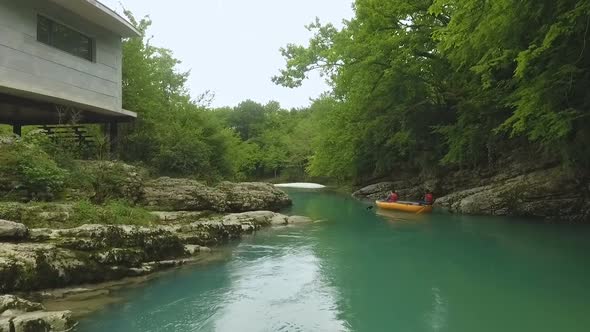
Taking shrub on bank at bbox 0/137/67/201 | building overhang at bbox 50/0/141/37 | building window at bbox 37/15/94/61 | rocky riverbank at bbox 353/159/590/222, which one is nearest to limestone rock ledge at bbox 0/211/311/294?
shrub on bank at bbox 0/137/67/201

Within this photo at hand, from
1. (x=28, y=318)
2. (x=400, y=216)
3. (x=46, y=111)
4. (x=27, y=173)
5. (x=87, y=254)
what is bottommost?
(x=28, y=318)

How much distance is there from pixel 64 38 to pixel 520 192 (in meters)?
18.9

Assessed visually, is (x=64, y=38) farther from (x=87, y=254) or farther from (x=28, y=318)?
(x=28, y=318)

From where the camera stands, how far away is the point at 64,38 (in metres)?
13.0

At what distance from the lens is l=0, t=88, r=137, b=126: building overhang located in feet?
40.1

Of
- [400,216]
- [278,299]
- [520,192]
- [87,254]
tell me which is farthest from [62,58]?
[520,192]

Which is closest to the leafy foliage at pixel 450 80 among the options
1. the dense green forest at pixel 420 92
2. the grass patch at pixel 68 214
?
the dense green forest at pixel 420 92

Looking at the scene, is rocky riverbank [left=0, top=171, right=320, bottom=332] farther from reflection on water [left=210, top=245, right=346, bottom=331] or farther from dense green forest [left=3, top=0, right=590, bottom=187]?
dense green forest [left=3, top=0, right=590, bottom=187]

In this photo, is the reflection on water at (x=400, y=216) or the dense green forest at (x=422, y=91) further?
the reflection on water at (x=400, y=216)

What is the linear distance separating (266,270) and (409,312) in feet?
12.3

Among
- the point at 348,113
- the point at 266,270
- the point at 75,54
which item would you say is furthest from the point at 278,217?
the point at 348,113

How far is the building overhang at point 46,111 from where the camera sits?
40.1 feet

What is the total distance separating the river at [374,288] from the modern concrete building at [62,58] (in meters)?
6.85

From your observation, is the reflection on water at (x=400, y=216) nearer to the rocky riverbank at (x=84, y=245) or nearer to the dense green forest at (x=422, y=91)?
the dense green forest at (x=422, y=91)
